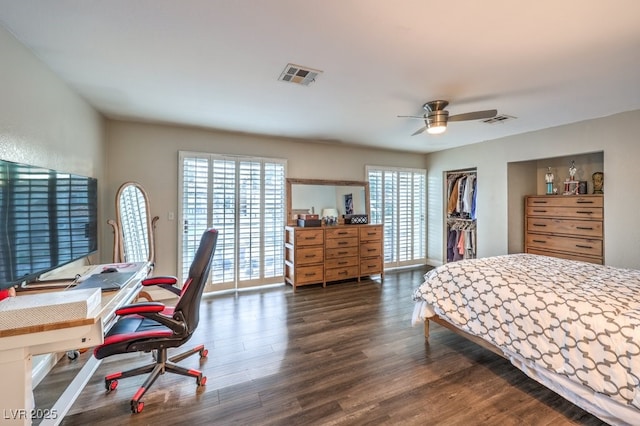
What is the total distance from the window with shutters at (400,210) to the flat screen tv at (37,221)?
14.1 ft

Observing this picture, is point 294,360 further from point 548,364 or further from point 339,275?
point 339,275

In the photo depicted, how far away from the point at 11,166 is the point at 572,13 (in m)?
3.40

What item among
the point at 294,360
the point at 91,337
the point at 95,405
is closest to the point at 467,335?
the point at 294,360

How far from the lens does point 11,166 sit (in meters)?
1.65

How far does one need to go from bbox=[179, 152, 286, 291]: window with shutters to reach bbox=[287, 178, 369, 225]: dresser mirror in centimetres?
19

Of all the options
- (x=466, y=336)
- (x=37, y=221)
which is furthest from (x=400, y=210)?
(x=37, y=221)

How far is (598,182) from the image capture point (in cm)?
374

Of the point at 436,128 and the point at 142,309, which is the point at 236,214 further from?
the point at 436,128

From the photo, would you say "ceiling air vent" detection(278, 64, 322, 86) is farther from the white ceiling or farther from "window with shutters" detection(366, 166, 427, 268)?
"window with shutters" detection(366, 166, 427, 268)

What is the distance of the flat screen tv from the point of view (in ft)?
5.25

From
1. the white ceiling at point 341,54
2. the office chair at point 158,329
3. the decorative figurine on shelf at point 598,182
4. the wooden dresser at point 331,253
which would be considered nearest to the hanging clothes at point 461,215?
the decorative figurine on shelf at point 598,182

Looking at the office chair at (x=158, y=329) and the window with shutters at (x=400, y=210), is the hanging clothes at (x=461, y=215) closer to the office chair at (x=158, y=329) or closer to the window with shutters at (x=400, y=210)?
the window with shutters at (x=400, y=210)

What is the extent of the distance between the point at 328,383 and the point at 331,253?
255cm

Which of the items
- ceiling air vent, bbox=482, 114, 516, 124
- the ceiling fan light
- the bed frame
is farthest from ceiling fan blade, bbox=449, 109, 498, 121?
the bed frame
